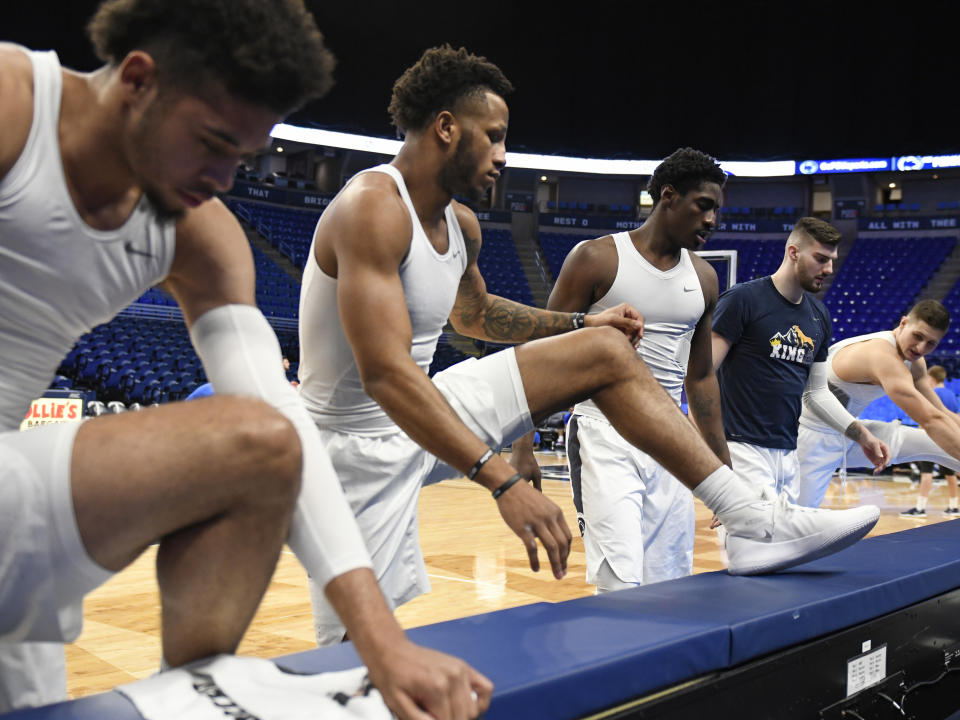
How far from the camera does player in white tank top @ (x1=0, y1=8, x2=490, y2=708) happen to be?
891mm

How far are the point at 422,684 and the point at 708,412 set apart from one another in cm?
227

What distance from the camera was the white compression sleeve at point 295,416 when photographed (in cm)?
102

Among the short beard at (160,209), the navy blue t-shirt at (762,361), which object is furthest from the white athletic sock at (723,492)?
the navy blue t-shirt at (762,361)

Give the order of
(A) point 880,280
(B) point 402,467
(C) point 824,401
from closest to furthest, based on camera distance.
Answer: (B) point 402,467
(C) point 824,401
(A) point 880,280

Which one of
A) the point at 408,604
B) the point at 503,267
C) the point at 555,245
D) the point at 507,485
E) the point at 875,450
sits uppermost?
the point at 555,245

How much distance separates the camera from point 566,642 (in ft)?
4.65

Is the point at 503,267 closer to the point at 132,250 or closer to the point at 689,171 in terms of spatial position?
the point at 689,171

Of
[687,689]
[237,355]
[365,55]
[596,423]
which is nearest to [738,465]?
[596,423]

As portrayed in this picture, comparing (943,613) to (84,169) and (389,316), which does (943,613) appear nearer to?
(389,316)

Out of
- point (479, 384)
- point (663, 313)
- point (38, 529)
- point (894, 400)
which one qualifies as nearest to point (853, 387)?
point (894, 400)

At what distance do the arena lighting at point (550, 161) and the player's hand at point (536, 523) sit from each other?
18329mm

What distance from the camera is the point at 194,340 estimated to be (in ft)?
4.00

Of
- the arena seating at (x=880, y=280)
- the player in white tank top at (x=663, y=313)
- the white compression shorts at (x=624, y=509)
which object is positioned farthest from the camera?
the arena seating at (x=880, y=280)

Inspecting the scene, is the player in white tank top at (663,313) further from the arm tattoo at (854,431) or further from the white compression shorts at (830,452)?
the white compression shorts at (830,452)
